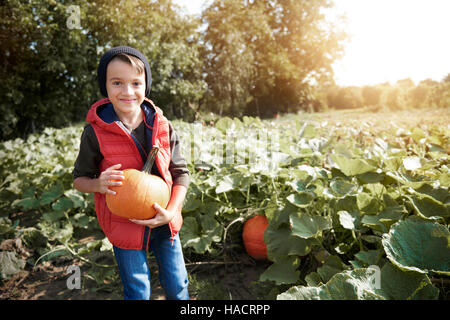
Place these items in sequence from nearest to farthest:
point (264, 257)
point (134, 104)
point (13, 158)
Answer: point (134, 104) → point (264, 257) → point (13, 158)

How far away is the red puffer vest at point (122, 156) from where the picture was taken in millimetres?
1202

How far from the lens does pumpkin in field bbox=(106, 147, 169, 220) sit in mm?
1129

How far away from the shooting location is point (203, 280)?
6.11 feet

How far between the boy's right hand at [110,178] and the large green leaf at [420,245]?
98 cm

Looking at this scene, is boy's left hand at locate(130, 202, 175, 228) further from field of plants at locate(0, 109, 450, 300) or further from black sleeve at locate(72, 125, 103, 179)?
field of plants at locate(0, 109, 450, 300)

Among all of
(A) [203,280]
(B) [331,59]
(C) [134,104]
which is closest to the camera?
(C) [134,104]

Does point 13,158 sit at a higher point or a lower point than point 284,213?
higher

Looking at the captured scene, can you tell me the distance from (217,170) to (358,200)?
1038 mm

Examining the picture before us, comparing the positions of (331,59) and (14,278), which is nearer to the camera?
(14,278)

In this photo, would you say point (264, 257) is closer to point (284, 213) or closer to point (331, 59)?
point (284, 213)

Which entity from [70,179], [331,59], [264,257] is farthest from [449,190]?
[331,59]

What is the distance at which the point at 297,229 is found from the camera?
1356 millimetres

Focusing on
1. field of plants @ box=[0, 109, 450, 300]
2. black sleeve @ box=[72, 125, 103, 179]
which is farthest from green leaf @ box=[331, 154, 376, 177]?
black sleeve @ box=[72, 125, 103, 179]

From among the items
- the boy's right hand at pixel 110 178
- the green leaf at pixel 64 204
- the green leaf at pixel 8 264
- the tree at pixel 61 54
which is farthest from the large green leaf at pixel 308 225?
the tree at pixel 61 54
